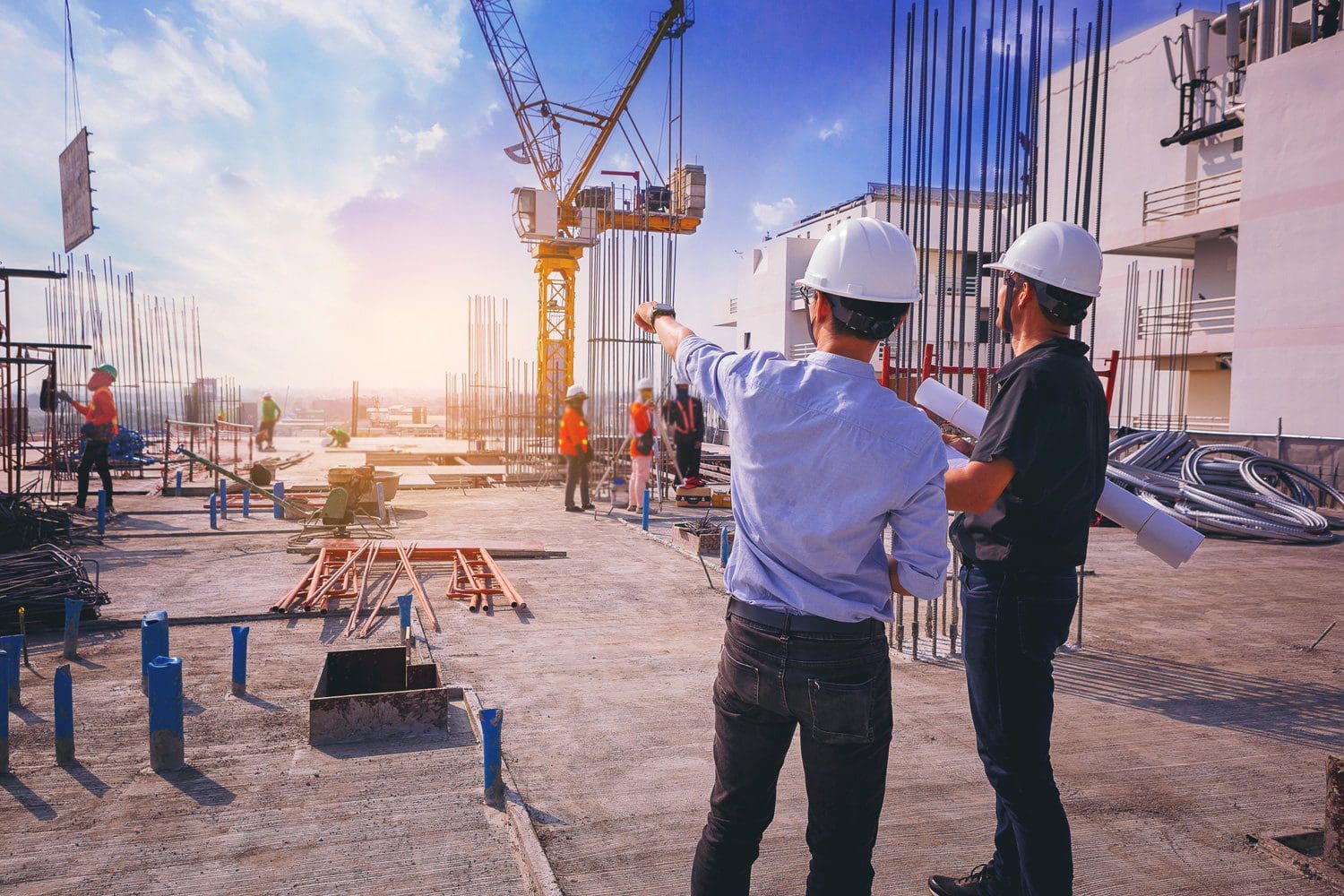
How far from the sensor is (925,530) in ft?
6.17

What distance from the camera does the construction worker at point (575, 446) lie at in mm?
11766

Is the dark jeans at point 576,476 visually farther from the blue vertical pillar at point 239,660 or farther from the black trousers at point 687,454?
the blue vertical pillar at point 239,660

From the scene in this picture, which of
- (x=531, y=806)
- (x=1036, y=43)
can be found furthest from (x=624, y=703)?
(x=1036, y=43)

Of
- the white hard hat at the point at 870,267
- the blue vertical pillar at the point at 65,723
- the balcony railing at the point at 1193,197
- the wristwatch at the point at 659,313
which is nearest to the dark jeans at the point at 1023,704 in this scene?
the white hard hat at the point at 870,267

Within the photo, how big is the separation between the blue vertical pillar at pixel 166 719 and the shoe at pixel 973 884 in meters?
3.02

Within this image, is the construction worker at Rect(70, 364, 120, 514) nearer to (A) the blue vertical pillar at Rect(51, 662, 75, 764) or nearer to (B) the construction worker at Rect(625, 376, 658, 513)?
(B) the construction worker at Rect(625, 376, 658, 513)

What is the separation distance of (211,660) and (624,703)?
8.41 feet

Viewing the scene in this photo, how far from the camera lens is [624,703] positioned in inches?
174

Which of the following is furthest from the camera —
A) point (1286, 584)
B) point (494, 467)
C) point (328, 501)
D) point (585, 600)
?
point (494, 467)

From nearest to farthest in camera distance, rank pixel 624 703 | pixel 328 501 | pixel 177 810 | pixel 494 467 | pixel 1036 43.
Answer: pixel 177 810 → pixel 624 703 → pixel 1036 43 → pixel 328 501 → pixel 494 467

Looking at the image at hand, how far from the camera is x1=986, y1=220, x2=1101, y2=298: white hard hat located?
264 centimetres

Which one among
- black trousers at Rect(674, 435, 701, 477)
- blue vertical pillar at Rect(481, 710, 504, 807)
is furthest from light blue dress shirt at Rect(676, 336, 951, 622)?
black trousers at Rect(674, 435, 701, 477)

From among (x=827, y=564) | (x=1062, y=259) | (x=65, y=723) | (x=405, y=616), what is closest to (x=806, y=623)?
(x=827, y=564)

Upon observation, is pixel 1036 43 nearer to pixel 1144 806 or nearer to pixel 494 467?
pixel 1144 806
